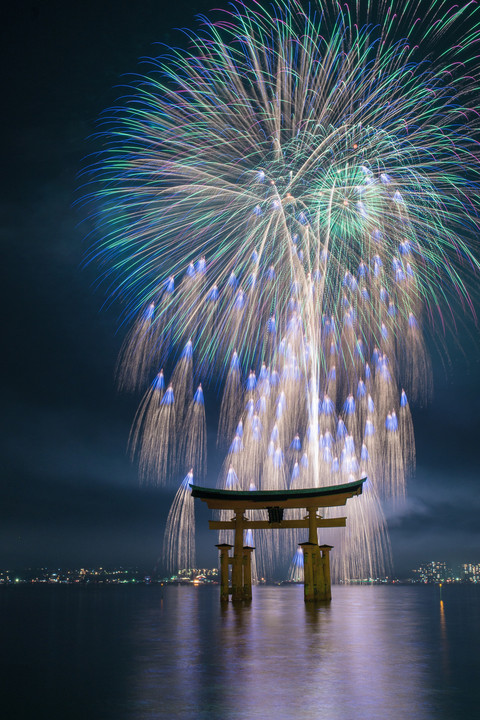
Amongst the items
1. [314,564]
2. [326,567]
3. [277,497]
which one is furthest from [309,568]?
[277,497]

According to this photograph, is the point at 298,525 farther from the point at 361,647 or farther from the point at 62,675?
the point at 62,675

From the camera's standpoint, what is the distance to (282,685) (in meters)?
11.2

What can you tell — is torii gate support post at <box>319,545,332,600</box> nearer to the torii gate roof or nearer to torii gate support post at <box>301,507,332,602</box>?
torii gate support post at <box>301,507,332,602</box>

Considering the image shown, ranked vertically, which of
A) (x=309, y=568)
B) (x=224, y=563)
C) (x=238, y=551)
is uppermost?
(x=238, y=551)

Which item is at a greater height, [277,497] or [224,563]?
[277,497]

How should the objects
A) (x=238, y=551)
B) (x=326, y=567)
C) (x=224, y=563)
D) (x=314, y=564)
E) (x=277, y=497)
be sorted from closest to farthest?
1. (x=277, y=497)
2. (x=314, y=564)
3. (x=238, y=551)
4. (x=224, y=563)
5. (x=326, y=567)

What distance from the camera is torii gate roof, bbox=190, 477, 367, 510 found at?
34.2 meters

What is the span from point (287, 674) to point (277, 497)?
22997 mm

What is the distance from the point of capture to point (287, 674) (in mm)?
12289

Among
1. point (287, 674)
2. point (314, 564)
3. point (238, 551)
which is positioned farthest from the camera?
point (238, 551)

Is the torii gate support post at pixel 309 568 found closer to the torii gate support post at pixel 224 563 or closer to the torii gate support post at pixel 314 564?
the torii gate support post at pixel 314 564

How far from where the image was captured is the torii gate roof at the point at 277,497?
3415 cm

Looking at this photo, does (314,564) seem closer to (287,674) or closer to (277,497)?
(277,497)

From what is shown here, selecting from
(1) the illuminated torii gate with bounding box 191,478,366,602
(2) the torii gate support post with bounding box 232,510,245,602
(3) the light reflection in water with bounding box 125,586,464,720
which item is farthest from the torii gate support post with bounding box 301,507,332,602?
(3) the light reflection in water with bounding box 125,586,464,720
